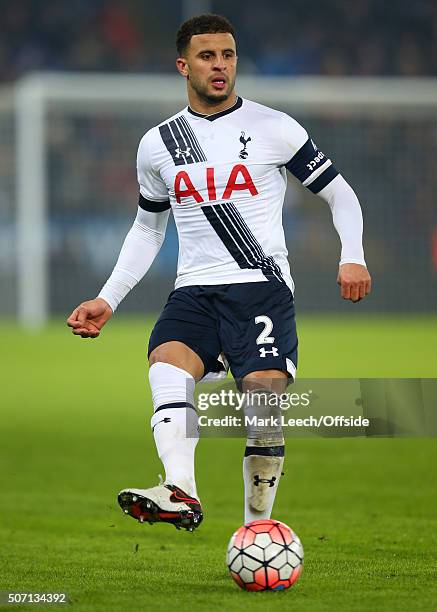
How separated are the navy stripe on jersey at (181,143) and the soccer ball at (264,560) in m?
1.53

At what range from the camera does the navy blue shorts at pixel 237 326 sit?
5.39 m

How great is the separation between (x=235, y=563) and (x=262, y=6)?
2419 cm

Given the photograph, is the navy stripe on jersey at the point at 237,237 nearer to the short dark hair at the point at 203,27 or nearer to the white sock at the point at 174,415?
the white sock at the point at 174,415

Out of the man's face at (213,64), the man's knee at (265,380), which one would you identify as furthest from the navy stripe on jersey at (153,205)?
the man's knee at (265,380)

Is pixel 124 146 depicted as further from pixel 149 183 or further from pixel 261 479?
pixel 261 479

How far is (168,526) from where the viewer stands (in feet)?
23.6

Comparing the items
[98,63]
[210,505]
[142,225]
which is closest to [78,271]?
[98,63]

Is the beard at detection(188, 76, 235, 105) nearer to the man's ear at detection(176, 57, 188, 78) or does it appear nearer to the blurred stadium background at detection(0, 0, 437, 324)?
the man's ear at detection(176, 57, 188, 78)

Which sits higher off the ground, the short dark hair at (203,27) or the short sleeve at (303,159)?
the short dark hair at (203,27)

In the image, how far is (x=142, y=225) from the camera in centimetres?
587

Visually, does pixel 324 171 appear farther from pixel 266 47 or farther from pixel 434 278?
pixel 266 47

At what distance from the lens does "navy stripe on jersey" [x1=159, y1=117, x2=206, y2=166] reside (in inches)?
218

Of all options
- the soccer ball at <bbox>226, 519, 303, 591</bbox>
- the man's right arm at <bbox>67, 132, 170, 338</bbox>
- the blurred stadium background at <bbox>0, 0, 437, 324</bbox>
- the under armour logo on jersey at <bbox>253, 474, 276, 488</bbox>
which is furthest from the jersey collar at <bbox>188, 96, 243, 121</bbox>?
the blurred stadium background at <bbox>0, 0, 437, 324</bbox>

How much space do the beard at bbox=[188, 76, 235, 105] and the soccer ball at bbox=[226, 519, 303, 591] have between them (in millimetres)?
1758
